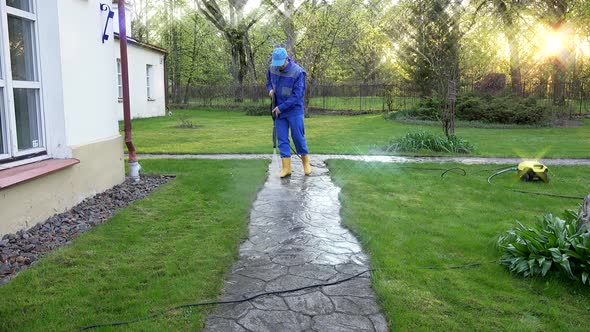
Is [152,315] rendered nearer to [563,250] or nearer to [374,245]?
[374,245]

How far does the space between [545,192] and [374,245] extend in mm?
3443

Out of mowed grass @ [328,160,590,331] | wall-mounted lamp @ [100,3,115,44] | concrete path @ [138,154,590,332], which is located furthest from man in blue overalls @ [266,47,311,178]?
wall-mounted lamp @ [100,3,115,44]

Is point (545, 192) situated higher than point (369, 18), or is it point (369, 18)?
point (369, 18)

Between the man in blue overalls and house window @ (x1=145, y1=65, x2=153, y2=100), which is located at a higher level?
house window @ (x1=145, y1=65, x2=153, y2=100)

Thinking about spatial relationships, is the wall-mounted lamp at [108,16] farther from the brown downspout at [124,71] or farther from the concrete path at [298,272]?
the concrete path at [298,272]

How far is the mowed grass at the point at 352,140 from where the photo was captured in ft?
33.6

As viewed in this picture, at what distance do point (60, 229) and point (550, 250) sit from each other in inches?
167

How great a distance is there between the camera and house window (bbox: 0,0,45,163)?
4.43 meters

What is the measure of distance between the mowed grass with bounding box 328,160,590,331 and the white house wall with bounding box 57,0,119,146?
3.15 m

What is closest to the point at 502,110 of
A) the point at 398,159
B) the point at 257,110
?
the point at 398,159

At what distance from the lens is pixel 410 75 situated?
70.5 ft

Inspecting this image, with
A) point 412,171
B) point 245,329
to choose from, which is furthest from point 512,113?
point 245,329

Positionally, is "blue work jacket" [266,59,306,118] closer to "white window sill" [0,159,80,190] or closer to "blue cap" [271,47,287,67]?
"blue cap" [271,47,287,67]

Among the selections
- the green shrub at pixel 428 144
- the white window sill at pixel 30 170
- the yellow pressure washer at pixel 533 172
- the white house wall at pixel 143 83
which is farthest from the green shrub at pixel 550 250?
the white house wall at pixel 143 83
